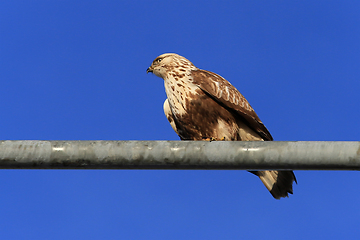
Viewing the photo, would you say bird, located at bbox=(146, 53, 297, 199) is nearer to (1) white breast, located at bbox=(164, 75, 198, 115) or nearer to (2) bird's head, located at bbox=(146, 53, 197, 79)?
(1) white breast, located at bbox=(164, 75, 198, 115)

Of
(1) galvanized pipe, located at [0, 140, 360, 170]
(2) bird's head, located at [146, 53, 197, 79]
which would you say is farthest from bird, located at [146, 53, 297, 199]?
(1) galvanized pipe, located at [0, 140, 360, 170]

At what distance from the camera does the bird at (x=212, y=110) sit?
5477 mm

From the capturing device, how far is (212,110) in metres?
5.49

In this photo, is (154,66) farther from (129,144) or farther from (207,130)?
(129,144)

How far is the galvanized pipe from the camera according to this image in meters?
2.31

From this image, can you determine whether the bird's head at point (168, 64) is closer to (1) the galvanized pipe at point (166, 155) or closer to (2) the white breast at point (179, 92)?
(2) the white breast at point (179, 92)

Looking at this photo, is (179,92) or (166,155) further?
(179,92)
